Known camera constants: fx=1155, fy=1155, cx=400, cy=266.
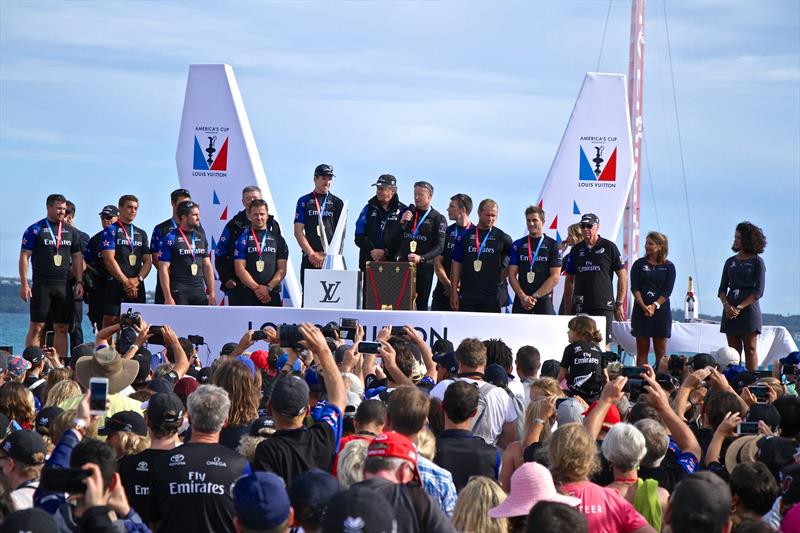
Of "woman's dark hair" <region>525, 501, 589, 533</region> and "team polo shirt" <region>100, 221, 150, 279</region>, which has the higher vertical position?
"team polo shirt" <region>100, 221, 150, 279</region>

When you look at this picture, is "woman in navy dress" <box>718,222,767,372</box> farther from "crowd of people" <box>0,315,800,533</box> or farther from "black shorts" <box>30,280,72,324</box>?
"black shorts" <box>30,280,72,324</box>

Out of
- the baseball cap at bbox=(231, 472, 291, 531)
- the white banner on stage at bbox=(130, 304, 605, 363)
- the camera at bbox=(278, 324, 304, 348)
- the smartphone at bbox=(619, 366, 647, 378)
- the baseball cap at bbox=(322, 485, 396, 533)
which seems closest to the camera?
the baseball cap at bbox=(322, 485, 396, 533)

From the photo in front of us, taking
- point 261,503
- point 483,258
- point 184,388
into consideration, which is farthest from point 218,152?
point 261,503

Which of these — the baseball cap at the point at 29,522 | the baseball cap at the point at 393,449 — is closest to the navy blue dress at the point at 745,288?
the baseball cap at the point at 393,449

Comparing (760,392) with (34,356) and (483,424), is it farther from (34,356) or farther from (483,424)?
(34,356)

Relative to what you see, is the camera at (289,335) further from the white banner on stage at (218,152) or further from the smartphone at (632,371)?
the white banner on stage at (218,152)

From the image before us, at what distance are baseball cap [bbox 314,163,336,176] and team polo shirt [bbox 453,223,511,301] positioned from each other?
2054 millimetres

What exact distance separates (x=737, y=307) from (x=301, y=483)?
8887mm

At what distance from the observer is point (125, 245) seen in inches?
518

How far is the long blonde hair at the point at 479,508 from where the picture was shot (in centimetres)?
438

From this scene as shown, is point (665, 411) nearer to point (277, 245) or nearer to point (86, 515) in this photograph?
point (86, 515)

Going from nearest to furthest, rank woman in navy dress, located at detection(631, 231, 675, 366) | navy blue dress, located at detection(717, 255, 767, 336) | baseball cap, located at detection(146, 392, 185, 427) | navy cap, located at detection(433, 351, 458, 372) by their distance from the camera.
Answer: baseball cap, located at detection(146, 392, 185, 427) → navy cap, located at detection(433, 351, 458, 372) → navy blue dress, located at detection(717, 255, 767, 336) → woman in navy dress, located at detection(631, 231, 675, 366)

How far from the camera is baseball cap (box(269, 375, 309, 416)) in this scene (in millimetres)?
5137

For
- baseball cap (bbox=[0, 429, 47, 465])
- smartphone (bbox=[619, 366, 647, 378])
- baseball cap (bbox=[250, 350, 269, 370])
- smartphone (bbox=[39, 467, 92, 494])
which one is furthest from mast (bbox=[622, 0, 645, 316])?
smartphone (bbox=[39, 467, 92, 494])
